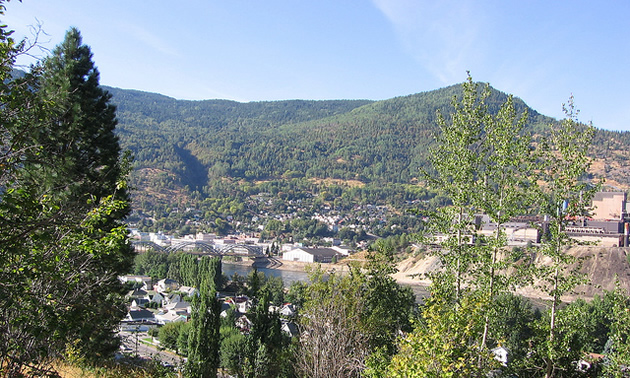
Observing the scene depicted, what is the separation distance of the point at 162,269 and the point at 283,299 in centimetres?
2193

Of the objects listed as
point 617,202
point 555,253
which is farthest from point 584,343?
point 617,202

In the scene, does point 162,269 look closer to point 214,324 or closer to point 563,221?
point 214,324

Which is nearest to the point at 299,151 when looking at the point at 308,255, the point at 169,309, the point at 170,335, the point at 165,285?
the point at 308,255

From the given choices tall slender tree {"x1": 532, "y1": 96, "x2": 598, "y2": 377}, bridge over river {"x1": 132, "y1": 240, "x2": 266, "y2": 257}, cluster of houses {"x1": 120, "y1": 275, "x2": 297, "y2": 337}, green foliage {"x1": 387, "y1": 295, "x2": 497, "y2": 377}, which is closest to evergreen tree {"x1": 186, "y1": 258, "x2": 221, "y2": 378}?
cluster of houses {"x1": 120, "y1": 275, "x2": 297, "y2": 337}

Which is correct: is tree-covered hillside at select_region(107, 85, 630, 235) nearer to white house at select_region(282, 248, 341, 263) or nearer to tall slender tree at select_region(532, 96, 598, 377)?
white house at select_region(282, 248, 341, 263)

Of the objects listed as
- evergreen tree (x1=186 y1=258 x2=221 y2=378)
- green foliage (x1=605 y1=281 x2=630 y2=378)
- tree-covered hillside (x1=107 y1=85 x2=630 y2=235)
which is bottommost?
evergreen tree (x1=186 y1=258 x2=221 y2=378)

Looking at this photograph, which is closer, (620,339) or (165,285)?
(620,339)

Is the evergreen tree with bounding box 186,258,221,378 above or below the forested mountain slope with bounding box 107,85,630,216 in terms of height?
below

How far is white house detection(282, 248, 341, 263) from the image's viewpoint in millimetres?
79125

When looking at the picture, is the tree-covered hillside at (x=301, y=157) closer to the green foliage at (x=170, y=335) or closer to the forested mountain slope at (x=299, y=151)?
the forested mountain slope at (x=299, y=151)

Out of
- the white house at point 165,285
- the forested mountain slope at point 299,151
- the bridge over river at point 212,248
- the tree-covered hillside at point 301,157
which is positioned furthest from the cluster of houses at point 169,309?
the forested mountain slope at point 299,151

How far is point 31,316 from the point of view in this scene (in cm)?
305

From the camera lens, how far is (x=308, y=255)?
79.1 metres

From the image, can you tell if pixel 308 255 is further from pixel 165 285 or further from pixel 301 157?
pixel 301 157
